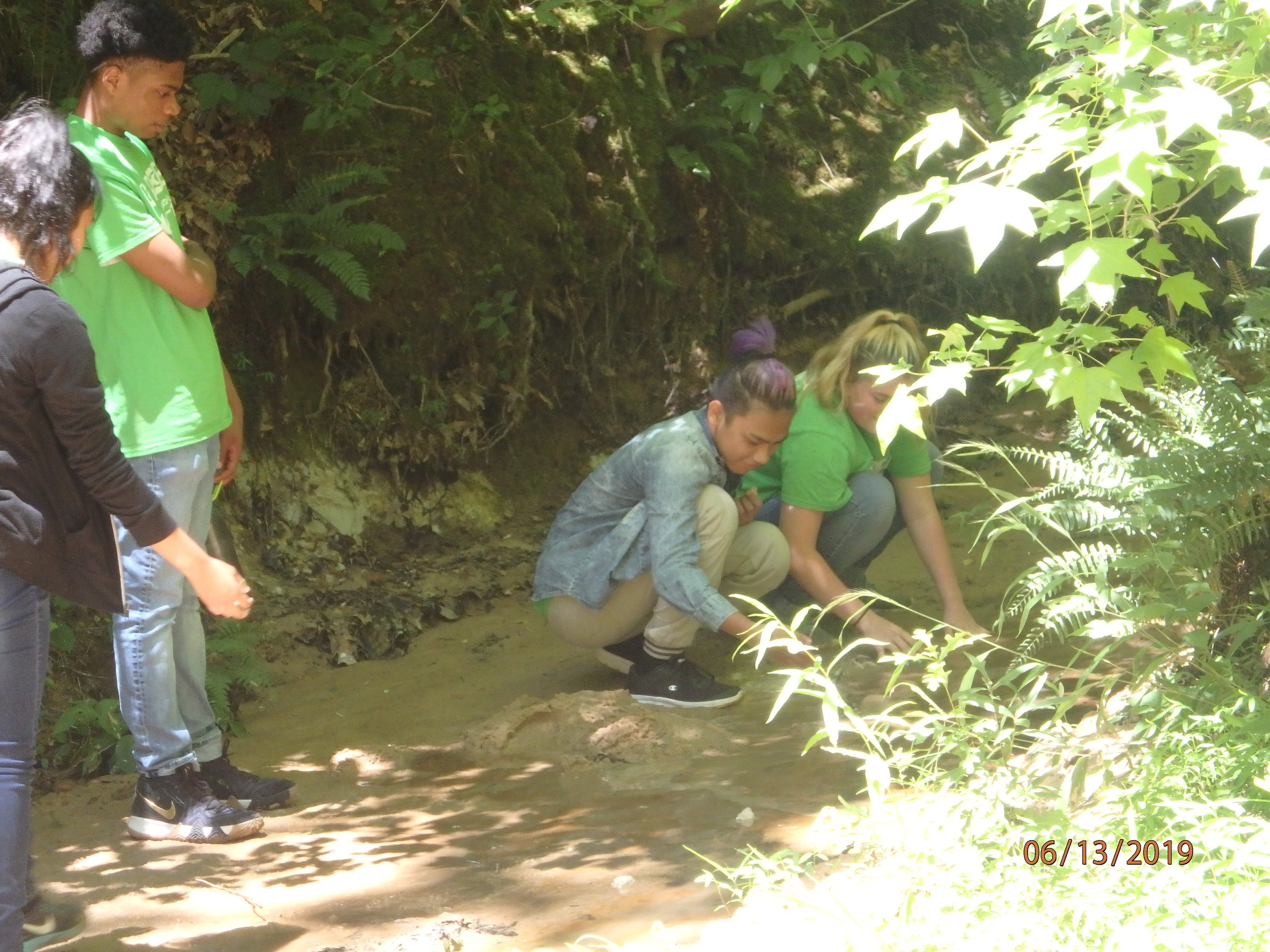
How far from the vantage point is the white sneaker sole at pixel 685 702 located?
423 cm

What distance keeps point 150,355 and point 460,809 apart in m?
1.52

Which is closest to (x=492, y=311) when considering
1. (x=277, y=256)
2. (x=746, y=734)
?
(x=277, y=256)

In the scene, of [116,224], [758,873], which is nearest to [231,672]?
[116,224]

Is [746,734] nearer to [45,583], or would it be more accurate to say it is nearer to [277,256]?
[45,583]

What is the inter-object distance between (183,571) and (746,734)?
6.61ft

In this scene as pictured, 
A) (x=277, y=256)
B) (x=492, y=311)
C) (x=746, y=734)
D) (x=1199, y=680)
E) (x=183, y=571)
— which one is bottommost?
(x=746, y=734)

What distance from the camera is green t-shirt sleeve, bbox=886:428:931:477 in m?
4.73

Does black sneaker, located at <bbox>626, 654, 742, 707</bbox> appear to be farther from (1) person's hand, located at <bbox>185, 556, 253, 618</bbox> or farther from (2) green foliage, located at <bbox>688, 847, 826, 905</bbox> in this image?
(1) person's hand, located at <bbox>185, 556, 253, 618</bbox>

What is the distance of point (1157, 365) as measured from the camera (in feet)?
7.74

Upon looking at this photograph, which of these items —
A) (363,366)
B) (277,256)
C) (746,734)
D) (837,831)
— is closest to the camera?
(837,831)

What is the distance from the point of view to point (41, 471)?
2332mm

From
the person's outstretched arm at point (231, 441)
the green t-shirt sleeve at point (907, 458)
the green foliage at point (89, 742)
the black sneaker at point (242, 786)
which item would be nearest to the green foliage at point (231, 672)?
the green foliage at point (89, 742)

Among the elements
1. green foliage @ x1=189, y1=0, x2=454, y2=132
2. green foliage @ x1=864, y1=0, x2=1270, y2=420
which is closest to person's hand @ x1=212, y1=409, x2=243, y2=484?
green foliage @ x1=864, y1=0, x2=1270, y2=420
